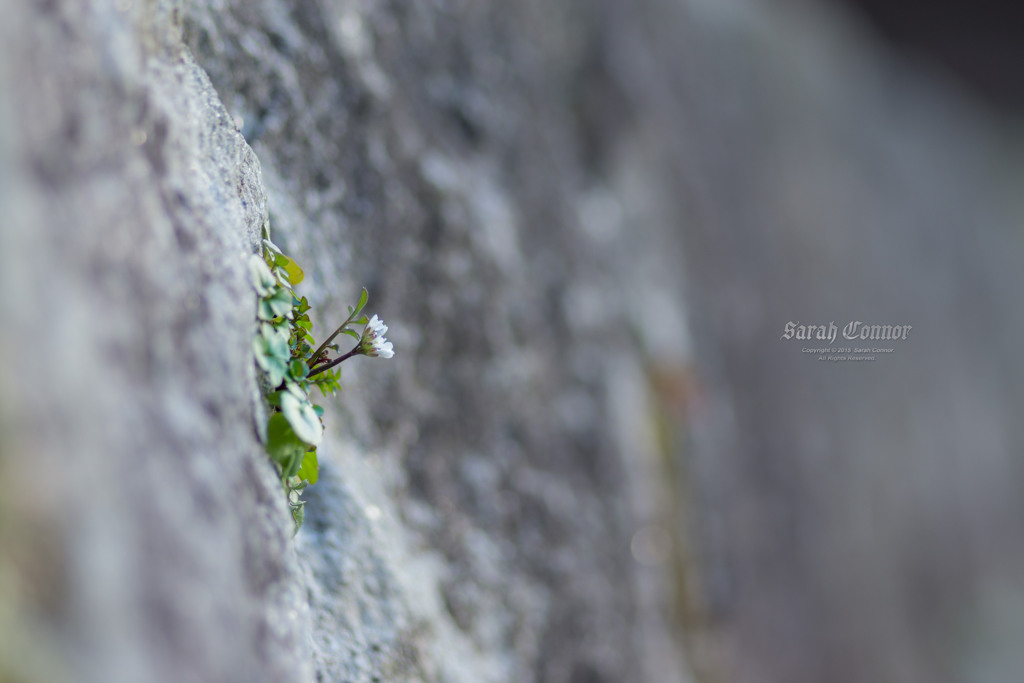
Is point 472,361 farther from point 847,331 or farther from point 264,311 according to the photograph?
point 847,331

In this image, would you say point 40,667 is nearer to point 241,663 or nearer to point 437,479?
point 241,663

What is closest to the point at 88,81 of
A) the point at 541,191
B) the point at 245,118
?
the point at 245,118

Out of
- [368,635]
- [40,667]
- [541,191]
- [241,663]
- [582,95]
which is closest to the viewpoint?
[40,667]

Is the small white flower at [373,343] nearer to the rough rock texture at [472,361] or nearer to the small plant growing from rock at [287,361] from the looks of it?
the small plant growing from rock at [287,361]

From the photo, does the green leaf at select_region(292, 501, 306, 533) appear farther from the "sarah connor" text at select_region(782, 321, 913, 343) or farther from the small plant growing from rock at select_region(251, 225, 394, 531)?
the "sarah connor" text at select_region(782, 321, 913, 343)

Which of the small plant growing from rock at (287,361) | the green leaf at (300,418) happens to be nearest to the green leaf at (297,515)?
the small plant growing from rock at (287,361)

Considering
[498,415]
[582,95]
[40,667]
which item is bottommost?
[40,667]

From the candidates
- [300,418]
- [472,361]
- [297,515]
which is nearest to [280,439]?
[300,418]

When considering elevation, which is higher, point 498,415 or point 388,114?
point 388,114
